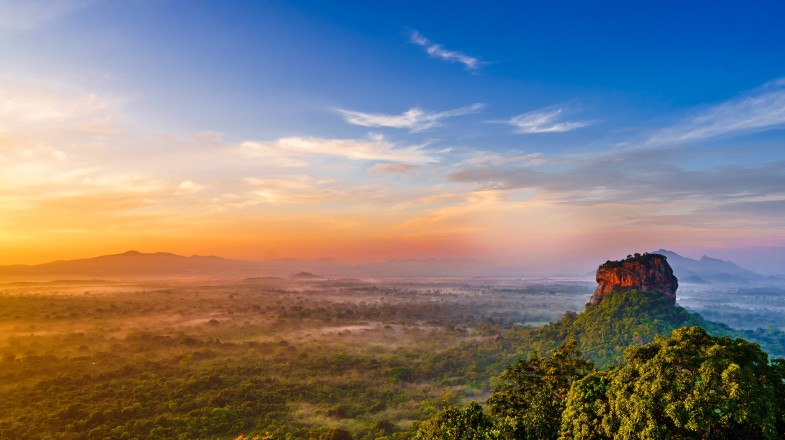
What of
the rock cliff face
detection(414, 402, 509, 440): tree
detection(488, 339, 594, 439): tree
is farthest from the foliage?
detection(414, 402, 509, 440): tree

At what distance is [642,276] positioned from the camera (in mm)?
99000

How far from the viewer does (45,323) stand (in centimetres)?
12962

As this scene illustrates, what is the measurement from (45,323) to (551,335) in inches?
6060

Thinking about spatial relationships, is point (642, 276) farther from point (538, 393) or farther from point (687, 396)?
point (687, 396)

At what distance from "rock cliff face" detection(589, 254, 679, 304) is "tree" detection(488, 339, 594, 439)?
8659 centimetres

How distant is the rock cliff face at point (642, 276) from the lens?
98.5 m

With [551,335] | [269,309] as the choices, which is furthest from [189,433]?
[269,309]

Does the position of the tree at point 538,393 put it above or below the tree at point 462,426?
above

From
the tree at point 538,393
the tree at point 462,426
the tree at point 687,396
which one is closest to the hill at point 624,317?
the tree at point 538,393

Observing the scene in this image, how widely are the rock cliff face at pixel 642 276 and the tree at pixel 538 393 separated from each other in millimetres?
86595

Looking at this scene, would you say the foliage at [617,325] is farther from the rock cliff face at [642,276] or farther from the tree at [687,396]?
the tree at [687,396]

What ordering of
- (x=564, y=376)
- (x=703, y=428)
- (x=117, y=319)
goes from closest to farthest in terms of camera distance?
(x=703, y=428) < (x=564, y=376) < (x=117, y=319)

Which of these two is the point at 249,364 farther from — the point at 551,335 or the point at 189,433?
the point at 551,335

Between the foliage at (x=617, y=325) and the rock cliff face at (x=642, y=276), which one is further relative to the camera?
the rock cliff face at (x=642, y=276)
